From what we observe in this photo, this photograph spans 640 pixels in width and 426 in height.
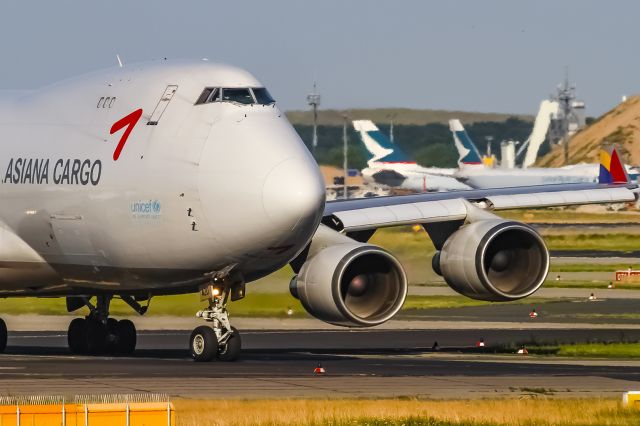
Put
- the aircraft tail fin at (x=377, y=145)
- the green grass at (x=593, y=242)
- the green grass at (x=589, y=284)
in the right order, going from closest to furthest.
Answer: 1. the green grass at (x=589, y=284)
2. the green grass at (x=593, y=242)
3. the aircraft tail fin at (x=377, y=145)

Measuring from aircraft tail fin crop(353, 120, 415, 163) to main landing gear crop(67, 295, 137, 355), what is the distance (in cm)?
13475

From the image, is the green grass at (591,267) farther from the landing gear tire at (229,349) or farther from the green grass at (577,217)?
the green grass at (577,217)

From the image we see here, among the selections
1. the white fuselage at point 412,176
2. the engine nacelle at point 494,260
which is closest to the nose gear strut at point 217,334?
the engine nacelle at point 494,260

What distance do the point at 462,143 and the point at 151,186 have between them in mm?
137482

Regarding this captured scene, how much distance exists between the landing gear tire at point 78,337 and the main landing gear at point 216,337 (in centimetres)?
582

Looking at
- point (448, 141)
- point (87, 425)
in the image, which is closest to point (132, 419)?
point (87, 425)

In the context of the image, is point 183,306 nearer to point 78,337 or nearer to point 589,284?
point 78,337

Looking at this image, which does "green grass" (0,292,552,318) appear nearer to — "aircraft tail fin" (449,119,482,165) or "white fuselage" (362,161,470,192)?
"aircraft tail fin" (449,119,482,165)

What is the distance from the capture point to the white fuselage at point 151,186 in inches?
1085

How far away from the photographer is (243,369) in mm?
27422

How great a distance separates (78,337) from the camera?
34281mm

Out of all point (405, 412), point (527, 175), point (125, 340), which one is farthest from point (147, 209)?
point (527, 175)

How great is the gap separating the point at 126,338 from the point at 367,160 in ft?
426

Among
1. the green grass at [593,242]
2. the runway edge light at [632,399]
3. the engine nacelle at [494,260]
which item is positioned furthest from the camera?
the green grass at [593,242]
